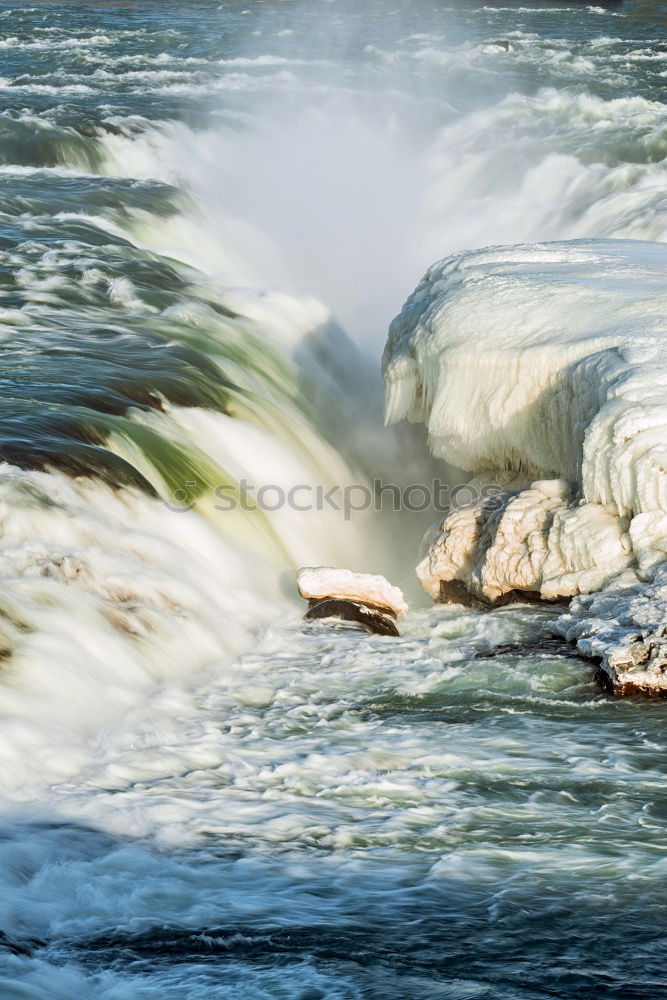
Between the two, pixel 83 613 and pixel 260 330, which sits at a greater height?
pixel 260 330

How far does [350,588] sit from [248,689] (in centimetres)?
122

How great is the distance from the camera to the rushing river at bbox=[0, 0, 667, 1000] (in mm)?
3990

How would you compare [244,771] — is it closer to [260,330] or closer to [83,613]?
[83,613]

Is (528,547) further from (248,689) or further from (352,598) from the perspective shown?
(248,689)

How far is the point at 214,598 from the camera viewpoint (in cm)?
727

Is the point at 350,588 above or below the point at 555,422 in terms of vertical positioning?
below

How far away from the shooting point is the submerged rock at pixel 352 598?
7172 millimetres

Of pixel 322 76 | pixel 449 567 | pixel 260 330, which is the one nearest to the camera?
pixel 449 567

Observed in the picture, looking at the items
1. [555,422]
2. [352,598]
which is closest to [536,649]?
[352,598]

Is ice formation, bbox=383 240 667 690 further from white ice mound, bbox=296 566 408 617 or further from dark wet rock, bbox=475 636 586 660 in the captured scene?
white ice mound, bbox=296 566 408 617

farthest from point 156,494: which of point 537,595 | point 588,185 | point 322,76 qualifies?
point 322,76

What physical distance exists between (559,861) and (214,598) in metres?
3.18

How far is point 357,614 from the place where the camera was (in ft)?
23.5

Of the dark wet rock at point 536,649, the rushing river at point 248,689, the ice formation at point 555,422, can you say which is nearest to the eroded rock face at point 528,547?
the ice formation at point 555,422
